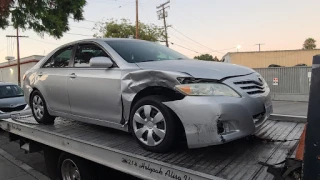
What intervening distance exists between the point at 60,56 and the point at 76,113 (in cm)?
112

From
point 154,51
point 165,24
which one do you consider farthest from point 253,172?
point 165,24

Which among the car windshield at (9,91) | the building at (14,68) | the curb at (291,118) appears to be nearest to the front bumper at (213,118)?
the curb at (291,118)

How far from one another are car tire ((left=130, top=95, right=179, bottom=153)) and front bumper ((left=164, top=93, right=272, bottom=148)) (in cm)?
13

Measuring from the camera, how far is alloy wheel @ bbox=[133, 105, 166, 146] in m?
3.13

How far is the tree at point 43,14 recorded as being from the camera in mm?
11156

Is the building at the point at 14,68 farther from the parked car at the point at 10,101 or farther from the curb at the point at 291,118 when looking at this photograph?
the curb at the point at 291,118

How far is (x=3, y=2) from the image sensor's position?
387 inches

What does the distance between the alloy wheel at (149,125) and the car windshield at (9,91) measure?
8.58 meters

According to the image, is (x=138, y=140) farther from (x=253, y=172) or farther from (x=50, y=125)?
(x=50, y=125)

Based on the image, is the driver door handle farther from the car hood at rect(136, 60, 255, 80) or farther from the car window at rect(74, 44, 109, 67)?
the car hood at rect(136, 60, 255, 80)

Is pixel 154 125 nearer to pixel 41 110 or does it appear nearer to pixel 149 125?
pixel 149 125

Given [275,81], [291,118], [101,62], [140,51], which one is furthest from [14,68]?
[291,118]

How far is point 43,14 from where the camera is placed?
11.3 metres

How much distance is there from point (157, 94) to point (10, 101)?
8.17 metres
